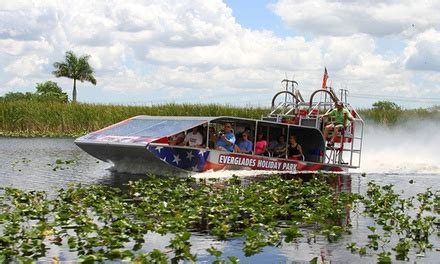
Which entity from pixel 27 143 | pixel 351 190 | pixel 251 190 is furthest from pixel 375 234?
pixel 27 143

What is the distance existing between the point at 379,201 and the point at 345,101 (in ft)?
35.3

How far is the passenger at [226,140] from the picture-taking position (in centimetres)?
2366

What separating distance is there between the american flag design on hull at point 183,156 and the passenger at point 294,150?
4.01 metres

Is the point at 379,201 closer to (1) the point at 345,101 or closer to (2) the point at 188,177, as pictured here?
(2) the point at 188,177

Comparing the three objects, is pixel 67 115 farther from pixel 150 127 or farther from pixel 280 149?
pixel 150 127

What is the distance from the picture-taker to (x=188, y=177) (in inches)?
875

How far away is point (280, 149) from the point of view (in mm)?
25750

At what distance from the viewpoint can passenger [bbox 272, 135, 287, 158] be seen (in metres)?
25.7

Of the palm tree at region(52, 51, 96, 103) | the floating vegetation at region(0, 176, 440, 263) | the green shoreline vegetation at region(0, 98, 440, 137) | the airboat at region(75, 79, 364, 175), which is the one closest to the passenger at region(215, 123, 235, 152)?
the airboat at region(75, 79, 364, 175)

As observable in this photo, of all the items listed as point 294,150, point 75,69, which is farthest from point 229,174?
point 75,69

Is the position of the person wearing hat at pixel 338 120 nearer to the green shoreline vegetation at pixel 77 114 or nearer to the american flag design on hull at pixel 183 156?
the american flag design on hull at pixel 183 156

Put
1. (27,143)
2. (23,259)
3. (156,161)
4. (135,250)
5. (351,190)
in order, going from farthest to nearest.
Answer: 1. (27,143)
2. (156,161)
3. (351,190)
4. (135,250)
5. (23,259)

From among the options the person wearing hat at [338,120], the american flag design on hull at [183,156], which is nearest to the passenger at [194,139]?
the american flag design on hull at [183,156]

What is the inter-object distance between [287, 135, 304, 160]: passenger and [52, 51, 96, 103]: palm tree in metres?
60.5
